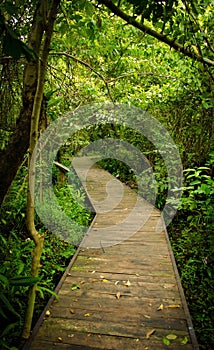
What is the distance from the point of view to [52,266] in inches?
163

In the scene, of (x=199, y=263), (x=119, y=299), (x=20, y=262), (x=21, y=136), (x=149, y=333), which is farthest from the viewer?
(x=199, y=263)

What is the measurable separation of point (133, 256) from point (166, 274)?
666mm

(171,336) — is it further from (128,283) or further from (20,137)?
(20,137)

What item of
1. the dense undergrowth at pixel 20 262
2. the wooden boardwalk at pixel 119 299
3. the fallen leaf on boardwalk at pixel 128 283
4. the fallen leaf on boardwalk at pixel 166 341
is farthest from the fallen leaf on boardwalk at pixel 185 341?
the dense undergrowth at pixel 20 262

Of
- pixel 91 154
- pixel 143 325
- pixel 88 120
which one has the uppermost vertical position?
pixel 88 120

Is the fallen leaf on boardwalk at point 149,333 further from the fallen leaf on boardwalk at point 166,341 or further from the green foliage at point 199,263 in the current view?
the green foliage at point 199,263

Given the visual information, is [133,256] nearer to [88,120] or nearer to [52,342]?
[52,342]

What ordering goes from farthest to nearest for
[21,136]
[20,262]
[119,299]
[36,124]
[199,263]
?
[199,263] < [20,262] < [119,299] < [21,136] < [36,124]

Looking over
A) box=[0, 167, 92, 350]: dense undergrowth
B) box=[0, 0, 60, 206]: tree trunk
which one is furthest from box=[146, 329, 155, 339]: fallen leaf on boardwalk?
box=[0, 0, 60, 206]: tree trunk

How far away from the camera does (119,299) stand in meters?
3.26

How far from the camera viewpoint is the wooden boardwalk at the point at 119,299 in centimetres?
265

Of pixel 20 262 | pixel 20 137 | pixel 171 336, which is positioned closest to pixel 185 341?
pixel 171 336

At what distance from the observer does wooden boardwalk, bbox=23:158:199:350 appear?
265 centimetres

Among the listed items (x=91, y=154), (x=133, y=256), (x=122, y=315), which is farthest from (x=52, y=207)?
(x=91, y=154)
